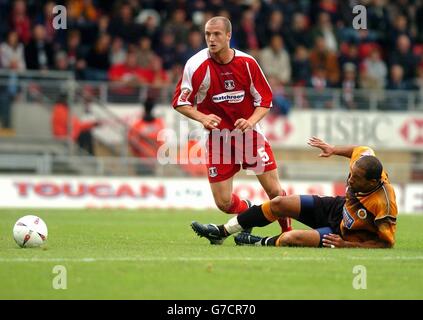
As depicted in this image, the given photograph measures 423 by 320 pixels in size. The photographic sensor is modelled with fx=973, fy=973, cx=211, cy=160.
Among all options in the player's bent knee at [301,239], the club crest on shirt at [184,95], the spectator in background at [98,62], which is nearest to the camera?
the player's bent knee at [301,239]

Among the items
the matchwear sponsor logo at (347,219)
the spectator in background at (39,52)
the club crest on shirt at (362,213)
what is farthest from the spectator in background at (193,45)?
the club crest on shirt at (362,213)

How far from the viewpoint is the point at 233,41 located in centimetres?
2484

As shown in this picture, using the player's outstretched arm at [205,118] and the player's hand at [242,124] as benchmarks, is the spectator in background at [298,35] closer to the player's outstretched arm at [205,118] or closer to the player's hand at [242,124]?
the player's outstretched arm at [205,118]

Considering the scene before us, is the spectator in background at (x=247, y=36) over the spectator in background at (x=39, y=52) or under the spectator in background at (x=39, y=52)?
over

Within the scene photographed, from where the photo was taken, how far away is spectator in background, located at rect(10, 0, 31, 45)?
23266 millimetres

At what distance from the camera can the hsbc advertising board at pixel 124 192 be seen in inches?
876

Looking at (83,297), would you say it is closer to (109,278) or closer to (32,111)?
(109,278)

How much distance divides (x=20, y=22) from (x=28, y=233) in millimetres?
13430

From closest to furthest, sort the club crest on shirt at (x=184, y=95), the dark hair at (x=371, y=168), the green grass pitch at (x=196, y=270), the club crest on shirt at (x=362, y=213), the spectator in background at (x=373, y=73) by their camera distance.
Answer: the green grass pitch at (x=196, y=270), the dark hair at (x=371, y=168), the club crest on shirt at (x=362, y=213), the club crest on shirt at (x=184, y=95), the spectator in background at (x=373, y=73)

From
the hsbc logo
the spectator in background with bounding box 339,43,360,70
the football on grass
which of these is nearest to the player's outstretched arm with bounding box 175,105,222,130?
the football on grass

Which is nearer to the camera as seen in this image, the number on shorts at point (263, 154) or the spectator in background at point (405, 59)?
the number on shorts at point (263, 154)

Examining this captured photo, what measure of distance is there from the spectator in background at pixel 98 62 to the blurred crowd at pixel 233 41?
2 cm

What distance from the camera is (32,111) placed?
22.8 meters

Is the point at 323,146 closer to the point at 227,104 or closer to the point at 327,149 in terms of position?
the point at 327,149
